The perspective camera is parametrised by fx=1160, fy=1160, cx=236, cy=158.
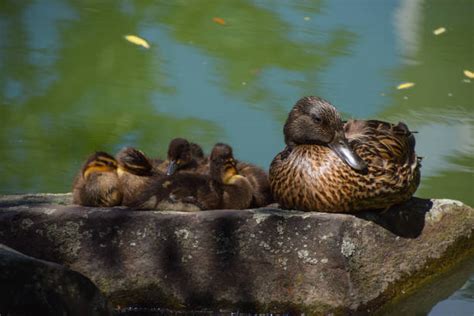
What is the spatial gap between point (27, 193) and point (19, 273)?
8.57 ft

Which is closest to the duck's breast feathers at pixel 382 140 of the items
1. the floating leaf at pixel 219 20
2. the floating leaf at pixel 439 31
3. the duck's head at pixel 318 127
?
the duck's head at pixel 318 127

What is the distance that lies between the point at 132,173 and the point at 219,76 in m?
3.47

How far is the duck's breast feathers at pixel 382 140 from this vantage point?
21.2 feet

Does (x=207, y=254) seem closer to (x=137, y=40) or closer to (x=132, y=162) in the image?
(x=132, y=162)

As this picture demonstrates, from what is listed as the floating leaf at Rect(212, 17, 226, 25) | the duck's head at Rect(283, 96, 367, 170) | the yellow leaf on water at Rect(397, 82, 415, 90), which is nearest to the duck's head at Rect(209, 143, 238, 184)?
the duck's head at Rect(283, 96, 367, 170)

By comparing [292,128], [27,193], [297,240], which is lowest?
[27,193]

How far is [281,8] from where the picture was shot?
12.0 m

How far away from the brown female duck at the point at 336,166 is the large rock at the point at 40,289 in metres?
1.63

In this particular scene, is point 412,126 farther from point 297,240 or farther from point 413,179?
point 297,240

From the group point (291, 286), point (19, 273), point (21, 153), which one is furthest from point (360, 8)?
point (19, 273)

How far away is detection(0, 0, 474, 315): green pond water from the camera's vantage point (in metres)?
8.55

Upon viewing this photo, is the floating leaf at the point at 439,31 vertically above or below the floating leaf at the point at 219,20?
above

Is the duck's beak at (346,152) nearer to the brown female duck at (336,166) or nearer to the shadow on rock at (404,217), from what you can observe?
the brown female duck at (336,166)

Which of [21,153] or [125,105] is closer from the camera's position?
[21,153]
